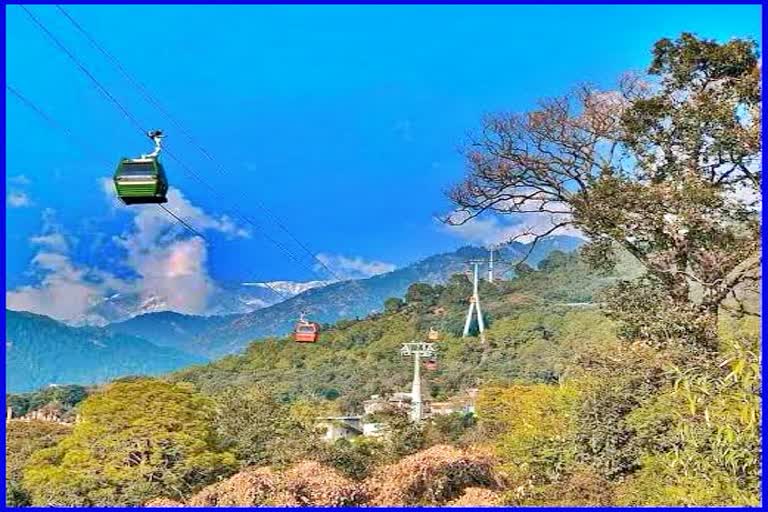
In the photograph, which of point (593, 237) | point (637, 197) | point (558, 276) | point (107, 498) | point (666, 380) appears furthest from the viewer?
point (558, 276)

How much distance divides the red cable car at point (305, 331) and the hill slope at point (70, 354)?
112131 mm

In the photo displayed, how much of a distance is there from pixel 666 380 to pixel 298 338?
23.4 ft

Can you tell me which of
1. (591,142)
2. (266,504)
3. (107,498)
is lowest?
(107,498)

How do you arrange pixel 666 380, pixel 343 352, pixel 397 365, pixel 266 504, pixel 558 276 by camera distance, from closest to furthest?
1. pixel 266 504
2. pixel 666 380
3. pixel 397 365
4. pixel 343 352
5. pixel 558 276

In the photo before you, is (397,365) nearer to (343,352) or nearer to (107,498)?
(343,352)

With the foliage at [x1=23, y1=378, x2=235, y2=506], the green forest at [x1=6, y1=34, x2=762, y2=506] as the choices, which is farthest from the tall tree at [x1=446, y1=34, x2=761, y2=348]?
the foliage at [x1=23, y1=378, x2=235, y2=506]

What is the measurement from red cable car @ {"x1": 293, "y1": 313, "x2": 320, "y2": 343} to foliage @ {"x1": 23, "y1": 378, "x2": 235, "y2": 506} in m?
2.58

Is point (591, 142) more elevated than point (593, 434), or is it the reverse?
point (591, 142)

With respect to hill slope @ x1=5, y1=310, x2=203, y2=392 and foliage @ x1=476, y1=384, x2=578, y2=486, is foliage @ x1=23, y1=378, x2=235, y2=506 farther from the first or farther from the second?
hill slope @ x1=5, y1=310, x2=203, y2=392

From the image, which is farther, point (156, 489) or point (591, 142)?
point (156, 489)

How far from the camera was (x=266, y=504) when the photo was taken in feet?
26.7

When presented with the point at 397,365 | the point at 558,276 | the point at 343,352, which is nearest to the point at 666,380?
the point at 397,365

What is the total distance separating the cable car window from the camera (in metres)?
8.61

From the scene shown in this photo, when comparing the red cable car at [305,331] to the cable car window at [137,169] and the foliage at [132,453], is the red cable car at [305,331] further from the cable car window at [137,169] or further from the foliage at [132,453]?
the cable car window at [137,169]
